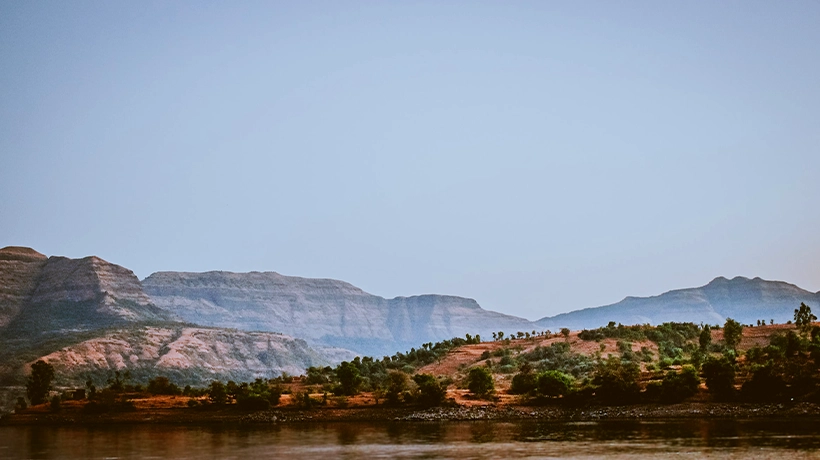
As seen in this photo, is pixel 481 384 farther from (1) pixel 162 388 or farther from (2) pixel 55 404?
(2) pixel 55 404

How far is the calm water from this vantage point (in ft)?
→ 188

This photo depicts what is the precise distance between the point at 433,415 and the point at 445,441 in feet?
80.4

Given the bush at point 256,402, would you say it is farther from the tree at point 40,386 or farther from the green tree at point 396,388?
the tree at point 40,386

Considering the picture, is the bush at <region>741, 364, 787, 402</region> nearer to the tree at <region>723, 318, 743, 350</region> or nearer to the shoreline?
the shoreline

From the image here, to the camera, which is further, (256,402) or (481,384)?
(256,402)

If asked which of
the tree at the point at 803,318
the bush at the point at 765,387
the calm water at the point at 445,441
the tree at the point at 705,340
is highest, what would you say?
the tree at the point at 803,318

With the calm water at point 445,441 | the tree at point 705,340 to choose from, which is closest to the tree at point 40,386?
the calm water at point 445,441

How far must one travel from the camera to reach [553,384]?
92.7 metres

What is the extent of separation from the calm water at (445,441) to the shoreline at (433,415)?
5513 millimetres

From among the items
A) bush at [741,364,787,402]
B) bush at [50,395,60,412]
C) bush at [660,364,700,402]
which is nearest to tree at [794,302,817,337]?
bush at [741,364,787,402]

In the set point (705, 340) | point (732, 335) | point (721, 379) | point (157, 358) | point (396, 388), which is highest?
point (157, 358)

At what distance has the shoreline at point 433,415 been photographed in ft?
273

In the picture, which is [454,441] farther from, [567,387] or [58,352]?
[58,352]

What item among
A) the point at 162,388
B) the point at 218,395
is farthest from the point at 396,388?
the point at 162,388
